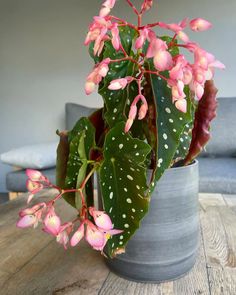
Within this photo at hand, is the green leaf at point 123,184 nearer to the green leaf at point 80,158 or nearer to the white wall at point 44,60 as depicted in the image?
the green leaf at point 80,158

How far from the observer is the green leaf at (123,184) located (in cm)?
47

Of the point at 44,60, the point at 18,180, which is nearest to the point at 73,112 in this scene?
the point at 44,60

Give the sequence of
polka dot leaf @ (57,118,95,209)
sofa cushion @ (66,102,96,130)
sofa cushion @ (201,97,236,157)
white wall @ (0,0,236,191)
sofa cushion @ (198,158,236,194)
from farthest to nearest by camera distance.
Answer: white wall @ (0,0,236,191) → sofa cushion @ (66,102,96,130) → sofa cushion @ (201,97,236,157) → sofa cushion @ (198,158,236,194) → polka dot leaf @ (57,118,95,209)

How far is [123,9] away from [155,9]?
252mm

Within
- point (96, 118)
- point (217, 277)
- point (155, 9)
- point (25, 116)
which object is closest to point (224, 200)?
point (217, 277)

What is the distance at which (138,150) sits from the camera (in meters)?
0.46

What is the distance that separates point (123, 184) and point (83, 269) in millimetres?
239

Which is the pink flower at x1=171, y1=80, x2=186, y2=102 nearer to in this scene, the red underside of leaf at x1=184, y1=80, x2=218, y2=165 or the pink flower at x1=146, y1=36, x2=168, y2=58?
the pink flower at x1=146, y1=36, x2=168, y2=58

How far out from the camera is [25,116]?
2.96 metres

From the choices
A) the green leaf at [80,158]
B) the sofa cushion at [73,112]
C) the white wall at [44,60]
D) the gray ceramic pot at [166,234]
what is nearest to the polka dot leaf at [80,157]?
the green leaf at [80,158]

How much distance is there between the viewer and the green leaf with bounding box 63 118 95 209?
0.49m

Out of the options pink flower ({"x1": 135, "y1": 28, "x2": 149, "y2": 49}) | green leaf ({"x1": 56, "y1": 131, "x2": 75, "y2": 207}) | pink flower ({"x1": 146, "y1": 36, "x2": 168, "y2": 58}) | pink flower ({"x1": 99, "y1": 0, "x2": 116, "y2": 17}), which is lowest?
green leaf ({"x1": 56, "y1": 131, "x2": 75, "y2": 207})

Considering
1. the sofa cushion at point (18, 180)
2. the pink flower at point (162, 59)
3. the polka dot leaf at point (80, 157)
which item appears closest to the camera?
the pink flower at point (162, 59)

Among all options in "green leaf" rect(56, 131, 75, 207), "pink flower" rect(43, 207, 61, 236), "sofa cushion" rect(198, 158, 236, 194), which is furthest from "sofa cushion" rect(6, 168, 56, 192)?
"pink flower" rect(43, 207, 61, 236)
